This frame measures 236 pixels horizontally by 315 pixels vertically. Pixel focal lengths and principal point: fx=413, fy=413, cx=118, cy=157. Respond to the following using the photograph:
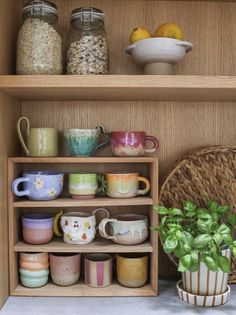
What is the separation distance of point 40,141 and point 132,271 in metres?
0.42

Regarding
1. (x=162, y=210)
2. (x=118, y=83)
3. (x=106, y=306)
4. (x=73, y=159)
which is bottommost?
(x=106, y=306)

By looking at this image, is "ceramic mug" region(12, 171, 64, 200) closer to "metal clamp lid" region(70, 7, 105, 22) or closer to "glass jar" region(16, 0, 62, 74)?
"glass jar" region(16, 0, 62, 74)

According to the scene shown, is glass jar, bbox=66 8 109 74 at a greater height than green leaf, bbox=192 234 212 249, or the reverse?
glass jar, bbox=66 8 109 74

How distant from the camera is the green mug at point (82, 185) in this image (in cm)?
108

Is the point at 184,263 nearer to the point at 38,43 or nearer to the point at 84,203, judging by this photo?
the point at 84,203

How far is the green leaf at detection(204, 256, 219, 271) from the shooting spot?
0.92m

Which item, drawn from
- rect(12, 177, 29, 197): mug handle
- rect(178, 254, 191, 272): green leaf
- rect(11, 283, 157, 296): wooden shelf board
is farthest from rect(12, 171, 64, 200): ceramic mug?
rect(178, 254, 191, 272): green leaf

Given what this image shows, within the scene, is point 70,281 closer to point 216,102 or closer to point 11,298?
point 11,298

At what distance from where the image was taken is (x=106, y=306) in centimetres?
100

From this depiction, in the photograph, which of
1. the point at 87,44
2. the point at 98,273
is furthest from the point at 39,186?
the point at 87,44

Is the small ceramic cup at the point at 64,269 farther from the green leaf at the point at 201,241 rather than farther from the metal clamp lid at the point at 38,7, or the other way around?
the metal clamp lid at the point at 38,7

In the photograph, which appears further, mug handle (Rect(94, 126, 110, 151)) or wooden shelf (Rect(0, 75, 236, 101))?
mug handle (Rect(94, 126, 110, 151))

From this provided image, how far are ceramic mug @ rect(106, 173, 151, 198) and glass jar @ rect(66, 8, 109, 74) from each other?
0.27 m

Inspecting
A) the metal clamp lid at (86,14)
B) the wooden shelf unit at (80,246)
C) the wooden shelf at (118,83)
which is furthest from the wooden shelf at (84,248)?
the metal clamp lid at (86,14)
